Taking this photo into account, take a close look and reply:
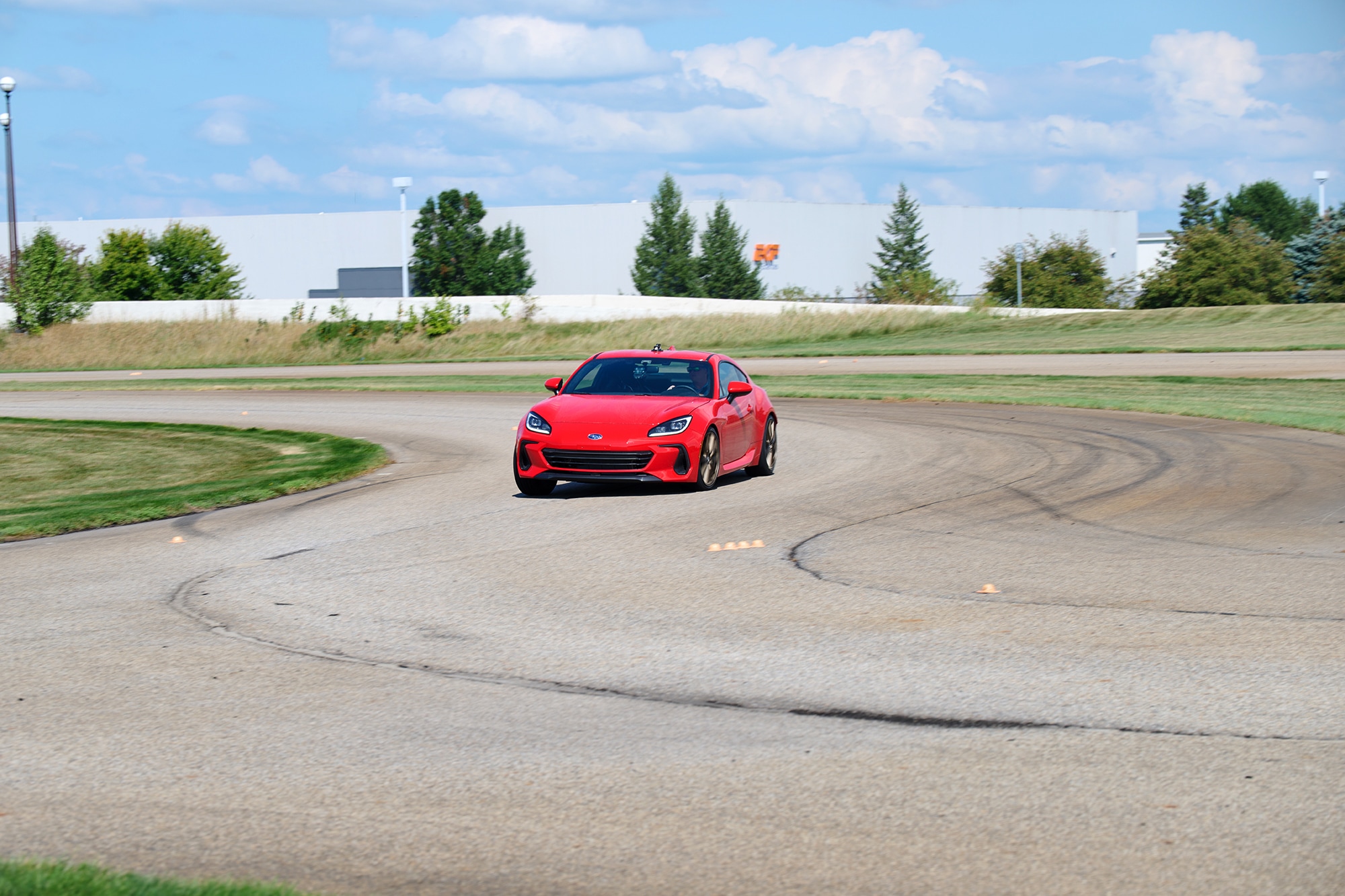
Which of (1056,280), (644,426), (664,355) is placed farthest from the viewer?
(1056,280)

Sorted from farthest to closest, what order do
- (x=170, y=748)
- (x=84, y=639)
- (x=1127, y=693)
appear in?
(x=84, y=639) → (x=1127, y=693) → (x=170, y=748)

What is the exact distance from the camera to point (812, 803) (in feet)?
15.2

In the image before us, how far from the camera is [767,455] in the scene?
15242mm

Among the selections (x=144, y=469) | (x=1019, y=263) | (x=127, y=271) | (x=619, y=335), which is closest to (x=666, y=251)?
(x=1019, y=263)

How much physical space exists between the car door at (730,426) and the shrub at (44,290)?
44.3 metres

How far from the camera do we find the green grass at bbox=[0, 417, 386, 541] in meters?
13.0

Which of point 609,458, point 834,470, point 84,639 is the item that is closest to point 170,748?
point 84,639

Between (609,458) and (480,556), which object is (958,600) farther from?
(609,458)

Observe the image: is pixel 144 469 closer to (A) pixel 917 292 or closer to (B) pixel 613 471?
(B) pixel 613 471

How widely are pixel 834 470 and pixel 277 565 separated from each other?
23.2 feet

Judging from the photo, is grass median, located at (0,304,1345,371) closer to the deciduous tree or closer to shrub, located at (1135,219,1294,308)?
shrub, located at (1135,219,1294,308)

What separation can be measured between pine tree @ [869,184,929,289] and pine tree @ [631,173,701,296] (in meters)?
17.6

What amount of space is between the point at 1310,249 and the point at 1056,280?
19.6 meters

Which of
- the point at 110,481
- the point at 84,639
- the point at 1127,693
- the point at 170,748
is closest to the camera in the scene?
the point at 170,748
